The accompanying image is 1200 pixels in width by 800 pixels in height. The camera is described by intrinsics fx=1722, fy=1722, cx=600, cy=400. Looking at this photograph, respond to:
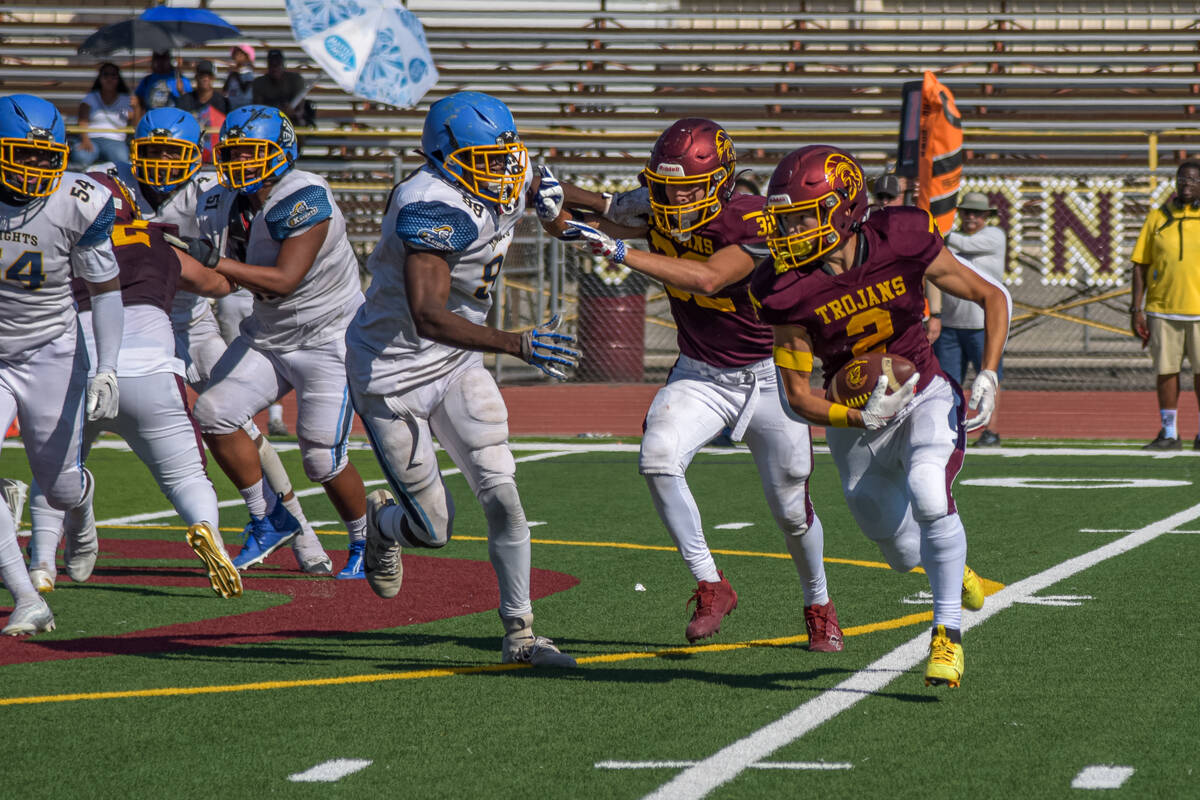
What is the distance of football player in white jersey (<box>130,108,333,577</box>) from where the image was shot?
781 cm

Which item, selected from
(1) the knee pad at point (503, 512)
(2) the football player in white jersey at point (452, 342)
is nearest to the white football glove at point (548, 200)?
(2) the football player in white jersey at point (452, 342)

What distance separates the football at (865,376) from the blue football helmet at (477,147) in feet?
4.15

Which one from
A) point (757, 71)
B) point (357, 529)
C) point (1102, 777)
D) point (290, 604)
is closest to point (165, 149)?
point (357, 529)

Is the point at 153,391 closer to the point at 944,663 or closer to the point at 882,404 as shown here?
the point at 882,404

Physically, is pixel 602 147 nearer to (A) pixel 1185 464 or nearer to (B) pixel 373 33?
(B) pixel 373 33

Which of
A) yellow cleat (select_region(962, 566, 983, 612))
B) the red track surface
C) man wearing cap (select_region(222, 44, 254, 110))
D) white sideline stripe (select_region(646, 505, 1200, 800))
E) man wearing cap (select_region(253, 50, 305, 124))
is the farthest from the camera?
man wearing cap (select_region(253, 50, 305, 124))

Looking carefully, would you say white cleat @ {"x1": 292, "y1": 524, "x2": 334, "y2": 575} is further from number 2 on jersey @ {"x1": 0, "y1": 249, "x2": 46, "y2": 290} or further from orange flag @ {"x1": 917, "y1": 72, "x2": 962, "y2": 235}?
orange flag @ {"x1": 917, "y1": 72, "x2": 962, "y2": 235}

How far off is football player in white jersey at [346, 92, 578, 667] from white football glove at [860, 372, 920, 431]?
93cm

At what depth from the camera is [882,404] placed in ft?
17.2

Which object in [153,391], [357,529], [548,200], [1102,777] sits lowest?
[357,529]

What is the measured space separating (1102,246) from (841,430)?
45.3 ft

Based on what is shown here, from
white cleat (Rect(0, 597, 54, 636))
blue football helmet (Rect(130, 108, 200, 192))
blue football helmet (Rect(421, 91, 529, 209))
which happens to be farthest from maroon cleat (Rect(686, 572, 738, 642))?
blue football helmet (Rect(130, 108, 200, 192))

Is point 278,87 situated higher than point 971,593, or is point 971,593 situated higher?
point 278,87

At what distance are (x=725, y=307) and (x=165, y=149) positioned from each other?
9.99ft
